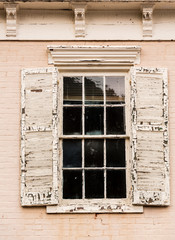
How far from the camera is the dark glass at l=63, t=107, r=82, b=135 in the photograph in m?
7.39

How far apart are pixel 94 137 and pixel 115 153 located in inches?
15.0

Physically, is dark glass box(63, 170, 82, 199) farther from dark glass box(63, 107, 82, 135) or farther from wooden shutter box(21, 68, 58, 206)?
dark glass box(63, 107, 82, 135)

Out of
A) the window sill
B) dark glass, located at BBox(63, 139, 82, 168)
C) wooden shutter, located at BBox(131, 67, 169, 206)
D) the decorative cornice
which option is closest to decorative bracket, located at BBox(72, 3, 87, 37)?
the decorative cornice

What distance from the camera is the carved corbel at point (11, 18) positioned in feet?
24.4

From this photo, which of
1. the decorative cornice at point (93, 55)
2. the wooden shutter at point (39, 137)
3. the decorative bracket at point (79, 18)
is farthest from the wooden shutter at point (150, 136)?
the wooden shutter at point (39, 137)

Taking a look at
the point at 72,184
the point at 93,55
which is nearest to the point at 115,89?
the point at 93,55

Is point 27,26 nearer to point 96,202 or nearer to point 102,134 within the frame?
point 102,134

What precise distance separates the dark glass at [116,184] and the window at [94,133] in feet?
0.05

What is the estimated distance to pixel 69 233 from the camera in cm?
707

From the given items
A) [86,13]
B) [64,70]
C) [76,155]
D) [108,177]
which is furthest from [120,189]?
[86,13]

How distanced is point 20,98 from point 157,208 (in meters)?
2.50

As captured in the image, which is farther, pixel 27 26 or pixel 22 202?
pixel 27 26

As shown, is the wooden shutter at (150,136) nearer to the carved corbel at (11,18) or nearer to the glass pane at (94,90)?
the glass pane at (94,90)

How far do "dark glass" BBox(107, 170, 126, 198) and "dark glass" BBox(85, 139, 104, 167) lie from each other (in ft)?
0.70
